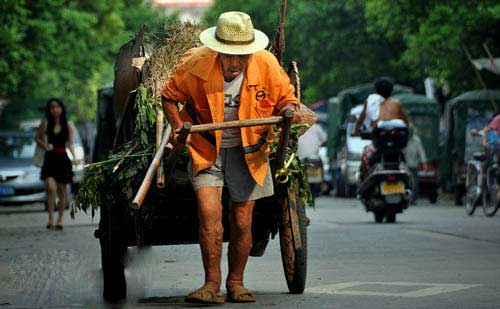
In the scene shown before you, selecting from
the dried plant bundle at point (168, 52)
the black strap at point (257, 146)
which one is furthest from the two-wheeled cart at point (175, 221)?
the dried plant bundle at point (168, 52)

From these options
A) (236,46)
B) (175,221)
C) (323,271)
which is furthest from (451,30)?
(236,46)

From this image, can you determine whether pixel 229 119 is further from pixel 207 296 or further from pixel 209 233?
pixel 207 296

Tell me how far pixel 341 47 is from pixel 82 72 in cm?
889

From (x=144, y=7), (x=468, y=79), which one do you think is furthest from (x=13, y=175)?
(x=144, y=7)

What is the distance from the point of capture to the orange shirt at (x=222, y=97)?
8688 mm

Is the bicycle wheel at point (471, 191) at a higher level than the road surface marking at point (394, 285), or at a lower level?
higher

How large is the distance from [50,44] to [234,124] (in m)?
30.4

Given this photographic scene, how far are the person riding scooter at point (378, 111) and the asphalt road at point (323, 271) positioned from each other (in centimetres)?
178

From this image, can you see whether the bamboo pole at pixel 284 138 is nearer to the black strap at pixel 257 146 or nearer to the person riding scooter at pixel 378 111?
the black strap at pixel 257 146

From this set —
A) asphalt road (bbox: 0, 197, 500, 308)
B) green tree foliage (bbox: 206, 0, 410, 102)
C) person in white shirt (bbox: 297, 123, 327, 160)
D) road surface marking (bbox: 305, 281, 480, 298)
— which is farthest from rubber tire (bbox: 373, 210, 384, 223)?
green tree foliage (bbox: 206, 0, 410, 102)

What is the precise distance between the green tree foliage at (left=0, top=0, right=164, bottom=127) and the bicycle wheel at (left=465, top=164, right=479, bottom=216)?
235 inches

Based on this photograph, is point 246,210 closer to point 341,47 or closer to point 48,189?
point 48,189

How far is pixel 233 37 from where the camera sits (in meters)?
8.54

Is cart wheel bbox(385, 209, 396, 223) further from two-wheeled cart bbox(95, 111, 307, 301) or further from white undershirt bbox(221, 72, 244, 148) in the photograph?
white undershirt bbox(221, 72, 244, 148)
